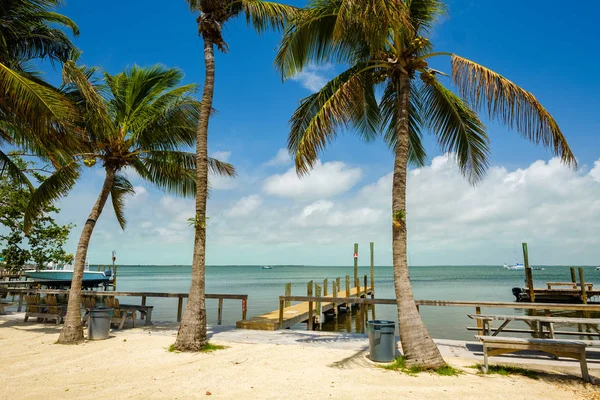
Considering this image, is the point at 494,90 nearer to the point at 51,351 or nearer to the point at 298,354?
the point at 298,354

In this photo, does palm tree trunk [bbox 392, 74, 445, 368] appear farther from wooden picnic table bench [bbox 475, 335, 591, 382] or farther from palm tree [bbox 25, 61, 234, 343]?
palm tree [bbox 25, 61, 234, 343]

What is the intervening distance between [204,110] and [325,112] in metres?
3.48

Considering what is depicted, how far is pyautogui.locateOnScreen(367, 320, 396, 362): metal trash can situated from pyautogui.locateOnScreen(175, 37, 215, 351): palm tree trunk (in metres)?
3.85

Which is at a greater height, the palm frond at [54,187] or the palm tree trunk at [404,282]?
the palm frond at [54,187]

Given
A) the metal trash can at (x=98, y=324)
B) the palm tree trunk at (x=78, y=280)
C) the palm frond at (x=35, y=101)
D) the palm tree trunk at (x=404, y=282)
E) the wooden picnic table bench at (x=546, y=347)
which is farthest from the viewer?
the metal trash can at (x=98, y=324)

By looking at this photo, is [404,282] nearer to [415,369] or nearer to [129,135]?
[415,369]

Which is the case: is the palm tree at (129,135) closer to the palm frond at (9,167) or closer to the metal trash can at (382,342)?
the palm frond at (9,167)

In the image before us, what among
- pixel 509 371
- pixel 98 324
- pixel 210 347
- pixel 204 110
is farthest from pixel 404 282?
pixel 98 324

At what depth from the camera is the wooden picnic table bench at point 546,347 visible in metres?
6.45

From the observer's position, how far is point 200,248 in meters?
9.23

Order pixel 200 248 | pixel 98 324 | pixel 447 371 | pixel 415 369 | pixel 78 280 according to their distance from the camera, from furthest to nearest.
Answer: pixel 78 280
pixel 98 324
pixel 200 248
pixel 415 369
pixel 447 371

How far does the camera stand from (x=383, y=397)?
5645mm

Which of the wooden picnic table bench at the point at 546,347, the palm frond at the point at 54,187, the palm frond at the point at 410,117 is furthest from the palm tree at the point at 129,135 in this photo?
the wooden picnic table bench at the point at 546,347

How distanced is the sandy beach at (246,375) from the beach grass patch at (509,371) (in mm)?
164
